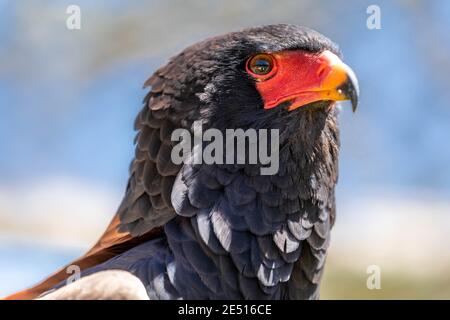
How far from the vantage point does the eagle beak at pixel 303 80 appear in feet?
15.7

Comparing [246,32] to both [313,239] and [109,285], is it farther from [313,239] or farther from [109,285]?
[109,285]

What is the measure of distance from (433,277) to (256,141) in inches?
220

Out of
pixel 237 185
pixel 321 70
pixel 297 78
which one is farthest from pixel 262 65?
pixel 237 185

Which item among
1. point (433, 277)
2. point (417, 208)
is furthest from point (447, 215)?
point (433, 277)

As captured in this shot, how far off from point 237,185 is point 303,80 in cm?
73

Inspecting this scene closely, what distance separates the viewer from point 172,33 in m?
10.4

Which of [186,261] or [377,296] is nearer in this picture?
[186,261]

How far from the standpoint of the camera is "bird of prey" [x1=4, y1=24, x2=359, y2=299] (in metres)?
4.80

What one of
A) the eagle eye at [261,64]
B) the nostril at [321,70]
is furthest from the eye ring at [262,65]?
the nostril at [321,70]

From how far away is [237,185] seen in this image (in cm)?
489

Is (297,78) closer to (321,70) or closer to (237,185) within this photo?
(321,70)

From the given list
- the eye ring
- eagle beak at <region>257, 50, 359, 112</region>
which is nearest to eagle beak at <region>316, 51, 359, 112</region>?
eagle beak at <region>257, 50, 359, 112</region>

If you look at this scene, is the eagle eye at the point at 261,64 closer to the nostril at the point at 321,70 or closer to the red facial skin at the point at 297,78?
the red facial skin at the point at 297,78

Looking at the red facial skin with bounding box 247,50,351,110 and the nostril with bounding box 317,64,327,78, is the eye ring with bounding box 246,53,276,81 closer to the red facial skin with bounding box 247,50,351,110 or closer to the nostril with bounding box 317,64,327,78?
the red facial skin with bounding box 247,50,351,110
